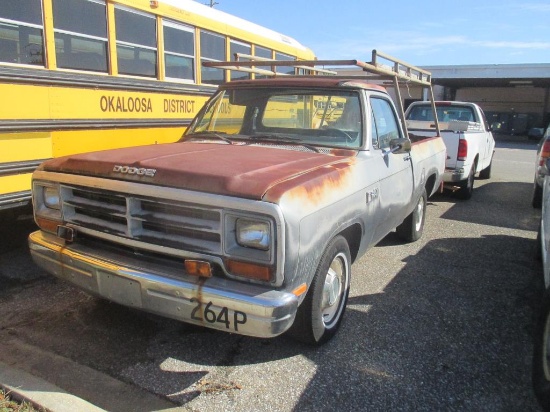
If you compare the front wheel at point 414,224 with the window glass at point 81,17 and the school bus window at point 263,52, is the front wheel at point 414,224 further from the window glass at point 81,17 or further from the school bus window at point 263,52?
the window glass at point 81,17

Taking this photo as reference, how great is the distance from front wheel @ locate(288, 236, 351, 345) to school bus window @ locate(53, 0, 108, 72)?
3408mm

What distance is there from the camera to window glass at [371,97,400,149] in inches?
162

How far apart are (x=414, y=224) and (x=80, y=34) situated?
A: 13.9 ft

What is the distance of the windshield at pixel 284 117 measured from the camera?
3889 mm

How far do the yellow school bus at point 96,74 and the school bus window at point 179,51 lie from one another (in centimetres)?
1

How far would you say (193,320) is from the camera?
263 centimetres

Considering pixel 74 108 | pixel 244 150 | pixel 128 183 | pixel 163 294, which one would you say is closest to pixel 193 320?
pixel 163 294

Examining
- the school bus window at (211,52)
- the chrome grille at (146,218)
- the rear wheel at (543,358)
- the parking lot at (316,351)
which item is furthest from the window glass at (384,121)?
the school bus window at (211,52)

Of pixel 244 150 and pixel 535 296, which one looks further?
pixel 535 296

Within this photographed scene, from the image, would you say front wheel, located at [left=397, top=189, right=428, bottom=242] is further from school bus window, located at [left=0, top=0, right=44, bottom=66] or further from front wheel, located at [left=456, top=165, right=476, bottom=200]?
school bus window, located at [left=0, top=0, right=44, bottom=66]

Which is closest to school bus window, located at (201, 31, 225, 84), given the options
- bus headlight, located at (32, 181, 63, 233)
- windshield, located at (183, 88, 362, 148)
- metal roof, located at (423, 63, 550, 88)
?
windshield, located at (183, 88, 362, 148)

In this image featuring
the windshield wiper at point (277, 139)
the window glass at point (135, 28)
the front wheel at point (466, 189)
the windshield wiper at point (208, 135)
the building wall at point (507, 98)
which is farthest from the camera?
the building wall at point (507, 98)

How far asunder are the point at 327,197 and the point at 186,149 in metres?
1.28

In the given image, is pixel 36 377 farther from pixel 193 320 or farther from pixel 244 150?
pixel 244 150
